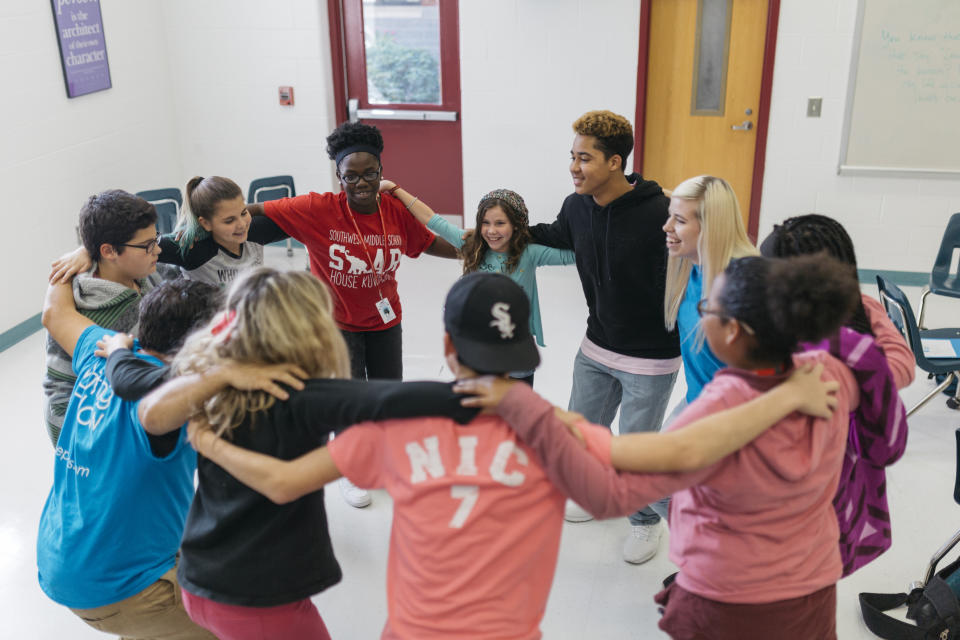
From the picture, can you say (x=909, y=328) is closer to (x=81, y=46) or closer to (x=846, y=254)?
(x=846, y=254)

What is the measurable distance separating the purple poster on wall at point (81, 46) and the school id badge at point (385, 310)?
3.56 m

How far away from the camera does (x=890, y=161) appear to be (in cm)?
556

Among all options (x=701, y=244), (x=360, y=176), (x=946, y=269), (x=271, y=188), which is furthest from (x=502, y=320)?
(x=271, y=188)

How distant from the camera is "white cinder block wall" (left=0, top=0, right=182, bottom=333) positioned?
16.5 ft

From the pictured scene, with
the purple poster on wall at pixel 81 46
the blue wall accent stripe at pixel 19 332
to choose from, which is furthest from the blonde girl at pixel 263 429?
the purple poster on wall at pixel 81 46

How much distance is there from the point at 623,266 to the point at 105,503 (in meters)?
1.72

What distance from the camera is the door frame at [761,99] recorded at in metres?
5.67

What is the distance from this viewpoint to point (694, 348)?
2.27m

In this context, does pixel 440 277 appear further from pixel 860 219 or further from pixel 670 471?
pixel 670 471

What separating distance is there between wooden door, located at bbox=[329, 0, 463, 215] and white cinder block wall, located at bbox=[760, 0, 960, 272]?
8.14ft

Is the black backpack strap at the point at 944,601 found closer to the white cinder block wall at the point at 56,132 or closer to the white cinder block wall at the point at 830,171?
the white cinder block wall at the point at 830,171

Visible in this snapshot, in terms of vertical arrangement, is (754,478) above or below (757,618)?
above

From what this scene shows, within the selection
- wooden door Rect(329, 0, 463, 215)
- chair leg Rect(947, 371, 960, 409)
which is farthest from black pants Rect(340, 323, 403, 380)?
wooden door Rect(329, 0, 463, 215)

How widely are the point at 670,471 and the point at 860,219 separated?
197 inches
